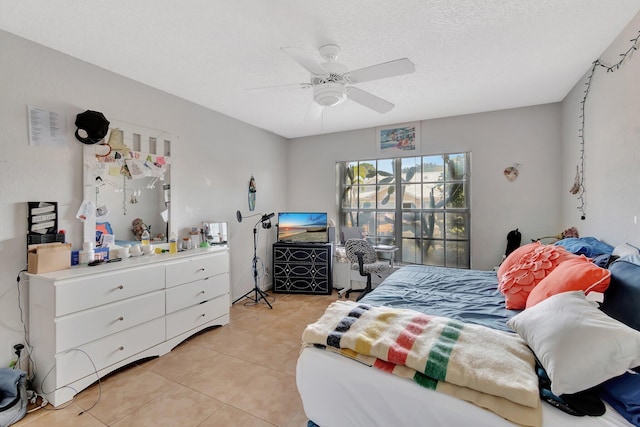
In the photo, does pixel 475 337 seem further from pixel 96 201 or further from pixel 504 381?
pixel 96 201

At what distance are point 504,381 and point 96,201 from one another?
3058 millimetres

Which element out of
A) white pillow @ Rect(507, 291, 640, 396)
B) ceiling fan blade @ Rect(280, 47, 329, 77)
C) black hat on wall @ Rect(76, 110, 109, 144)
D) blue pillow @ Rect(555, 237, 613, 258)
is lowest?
white pillow @ Rect(507, 291, 640, 396)

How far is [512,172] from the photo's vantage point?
3.60m

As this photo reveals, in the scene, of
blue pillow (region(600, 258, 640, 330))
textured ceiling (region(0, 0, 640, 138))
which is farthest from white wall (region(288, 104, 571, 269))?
blue pillow (region(600, 258, 640, 330))

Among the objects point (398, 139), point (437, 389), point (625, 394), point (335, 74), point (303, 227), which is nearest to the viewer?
point (625, 394)

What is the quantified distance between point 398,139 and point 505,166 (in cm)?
143

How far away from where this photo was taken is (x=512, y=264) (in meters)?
2.20

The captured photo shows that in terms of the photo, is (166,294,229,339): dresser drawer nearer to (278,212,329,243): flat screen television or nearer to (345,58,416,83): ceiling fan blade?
(278,212,329,243): flat screen television

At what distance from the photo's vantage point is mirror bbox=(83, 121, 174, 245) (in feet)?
8.08

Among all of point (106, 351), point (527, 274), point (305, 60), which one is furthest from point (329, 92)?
point (106, 351)

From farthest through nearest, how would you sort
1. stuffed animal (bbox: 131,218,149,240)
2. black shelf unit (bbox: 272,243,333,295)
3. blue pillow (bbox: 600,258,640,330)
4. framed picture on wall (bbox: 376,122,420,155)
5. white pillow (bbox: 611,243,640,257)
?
1. black shelf unit (bbox: 272,243,333,295)
2. framed picture on wall (bbox: 376,122,420,155)
3. stuffed animal (bbox: 131,218,149,240)
4. white pillow (bbox: 611,243,640,257)
5. blue pillow (bbox: 600,258,640,330)

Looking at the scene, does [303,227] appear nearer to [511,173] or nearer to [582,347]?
[511,173]

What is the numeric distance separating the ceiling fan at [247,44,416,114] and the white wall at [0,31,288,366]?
4.60 feet

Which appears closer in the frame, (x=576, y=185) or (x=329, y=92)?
(x=329, y=92)
